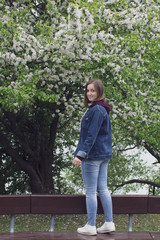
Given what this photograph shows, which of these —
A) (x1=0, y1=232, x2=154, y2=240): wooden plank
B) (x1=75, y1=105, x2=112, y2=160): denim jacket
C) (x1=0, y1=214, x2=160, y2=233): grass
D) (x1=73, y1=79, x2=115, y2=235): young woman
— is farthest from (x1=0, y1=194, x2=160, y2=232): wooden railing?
(x1=0, y1=214, x2=160, y2=233): grass

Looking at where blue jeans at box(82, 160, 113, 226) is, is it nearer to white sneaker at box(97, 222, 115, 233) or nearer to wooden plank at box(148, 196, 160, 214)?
white sneaker at box(97, 222, 115, 233)

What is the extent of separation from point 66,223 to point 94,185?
824cm

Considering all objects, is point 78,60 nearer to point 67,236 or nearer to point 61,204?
point 61,204

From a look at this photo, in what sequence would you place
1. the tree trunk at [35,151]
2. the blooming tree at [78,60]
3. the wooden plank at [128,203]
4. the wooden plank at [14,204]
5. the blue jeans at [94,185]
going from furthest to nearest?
the tree trunk at [35,151]
the blooming tree at [78,60]
the wooden plank at [128,203]
the wooden plank at [14,204]
the blue jeans at [94,185]

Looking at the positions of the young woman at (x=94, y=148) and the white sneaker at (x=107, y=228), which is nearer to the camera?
the young woman at (x=94, y=148)

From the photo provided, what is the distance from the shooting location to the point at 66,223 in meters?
12.7

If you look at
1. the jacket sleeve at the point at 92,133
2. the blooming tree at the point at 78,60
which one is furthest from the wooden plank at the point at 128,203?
the blooming tree at the point at 78,60

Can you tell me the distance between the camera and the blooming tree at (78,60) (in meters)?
9.41

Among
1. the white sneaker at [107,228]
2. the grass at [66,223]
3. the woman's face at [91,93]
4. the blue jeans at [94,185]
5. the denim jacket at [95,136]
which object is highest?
the woman's face at [91,93]

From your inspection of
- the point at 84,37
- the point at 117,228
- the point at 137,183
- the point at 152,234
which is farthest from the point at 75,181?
the point at 152,234

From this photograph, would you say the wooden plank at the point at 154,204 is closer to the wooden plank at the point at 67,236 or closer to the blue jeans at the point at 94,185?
the wooden plank at the point at 67,236

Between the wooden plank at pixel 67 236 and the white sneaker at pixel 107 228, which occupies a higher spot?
the white sneaker at pixel 107 228

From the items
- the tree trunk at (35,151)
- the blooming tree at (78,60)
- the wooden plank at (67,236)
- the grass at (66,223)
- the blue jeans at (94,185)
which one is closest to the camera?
the blue jeans at (94,185)

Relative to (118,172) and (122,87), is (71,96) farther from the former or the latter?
(118,172)
